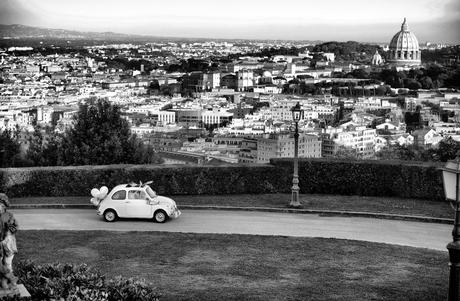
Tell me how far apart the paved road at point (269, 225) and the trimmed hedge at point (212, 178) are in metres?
1.16

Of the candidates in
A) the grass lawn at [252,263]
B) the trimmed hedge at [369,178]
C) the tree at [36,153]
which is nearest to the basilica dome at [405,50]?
the tree at [36,153]

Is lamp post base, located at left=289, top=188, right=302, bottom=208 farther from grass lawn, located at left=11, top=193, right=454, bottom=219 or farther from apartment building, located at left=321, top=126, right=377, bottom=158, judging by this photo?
apartment building, located at left=321, top=126, right=377, bottom=158

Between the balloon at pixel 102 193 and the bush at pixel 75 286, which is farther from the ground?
the bush at pixel 75 286

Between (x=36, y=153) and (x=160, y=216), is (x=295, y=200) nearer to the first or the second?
(x=160, y=216)

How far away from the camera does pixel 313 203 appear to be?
38.7ft

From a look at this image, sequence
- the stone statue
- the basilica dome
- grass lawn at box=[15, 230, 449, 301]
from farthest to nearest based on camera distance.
Answer: the basilica dome, grass lawn at box=[15, 230, 449, 301], the stone statue

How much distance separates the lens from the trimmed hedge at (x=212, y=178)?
A: 40.8ft

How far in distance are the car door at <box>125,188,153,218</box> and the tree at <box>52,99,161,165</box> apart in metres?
4.24

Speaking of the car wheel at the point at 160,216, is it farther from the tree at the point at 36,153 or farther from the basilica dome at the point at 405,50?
the basilica dome at the point at 405,50

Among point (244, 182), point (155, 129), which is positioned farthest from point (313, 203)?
point (155, 129)

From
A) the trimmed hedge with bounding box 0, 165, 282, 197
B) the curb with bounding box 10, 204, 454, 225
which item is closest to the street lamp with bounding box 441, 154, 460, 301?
the curb with bounding box 10, 204, 454, 225

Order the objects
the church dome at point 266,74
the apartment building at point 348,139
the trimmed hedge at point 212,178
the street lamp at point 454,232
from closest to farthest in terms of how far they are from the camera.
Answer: the street lamp at point 454,232 → the trimmed hedge at point 212,178 → the apartment building at point 348,139 → the church dome at point 266,74

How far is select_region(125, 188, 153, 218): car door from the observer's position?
10.6m

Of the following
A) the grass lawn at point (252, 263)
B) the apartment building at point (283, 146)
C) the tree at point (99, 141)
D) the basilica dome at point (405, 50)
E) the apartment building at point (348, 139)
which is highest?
the basilica dome at point (405, 50)
